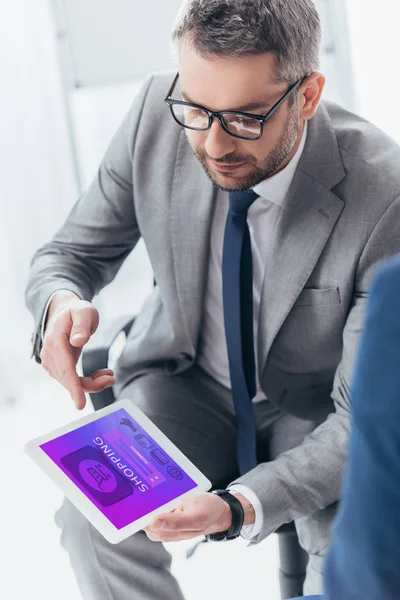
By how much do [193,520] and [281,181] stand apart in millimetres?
616

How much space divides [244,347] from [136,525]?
1.41ft

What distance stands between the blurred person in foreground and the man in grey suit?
629mm

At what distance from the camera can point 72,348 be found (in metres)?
1.55

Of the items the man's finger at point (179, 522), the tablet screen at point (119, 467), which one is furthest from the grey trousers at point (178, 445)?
the man's finger at point (179, 522)

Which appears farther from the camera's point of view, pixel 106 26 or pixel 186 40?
pixel 106 26

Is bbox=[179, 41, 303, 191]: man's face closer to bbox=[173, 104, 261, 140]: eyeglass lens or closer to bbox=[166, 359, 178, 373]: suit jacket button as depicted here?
bbox=[173, 104, 261, 140]: eyeglass lens

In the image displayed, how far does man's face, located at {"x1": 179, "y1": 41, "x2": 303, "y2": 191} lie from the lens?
136 centimetres

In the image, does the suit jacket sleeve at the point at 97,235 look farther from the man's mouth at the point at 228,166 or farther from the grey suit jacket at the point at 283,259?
the man's mouth at the point at 228,166

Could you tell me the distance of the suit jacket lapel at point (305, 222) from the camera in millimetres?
1526

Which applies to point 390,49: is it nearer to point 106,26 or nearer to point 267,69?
point 106,26

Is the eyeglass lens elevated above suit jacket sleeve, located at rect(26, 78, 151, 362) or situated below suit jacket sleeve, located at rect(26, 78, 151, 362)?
above

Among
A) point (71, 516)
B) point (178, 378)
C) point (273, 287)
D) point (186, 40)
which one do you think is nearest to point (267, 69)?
point (186, 40)

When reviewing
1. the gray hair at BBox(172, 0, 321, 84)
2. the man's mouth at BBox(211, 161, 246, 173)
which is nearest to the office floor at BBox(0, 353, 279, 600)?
the man's mouth at BBox(211, 161, 246, 173)

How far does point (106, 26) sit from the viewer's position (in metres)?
2.62
